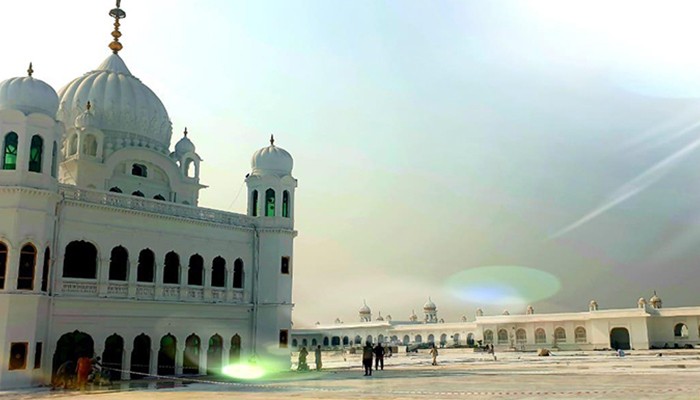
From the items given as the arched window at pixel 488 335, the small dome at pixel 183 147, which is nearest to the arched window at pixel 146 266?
the small dome at pixel 183 147

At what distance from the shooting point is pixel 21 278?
2278cm

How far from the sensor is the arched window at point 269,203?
33500mm

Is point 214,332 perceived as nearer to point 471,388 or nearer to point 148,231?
point 148,231

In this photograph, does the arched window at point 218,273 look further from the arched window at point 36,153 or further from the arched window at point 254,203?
the arched window at point 36,153

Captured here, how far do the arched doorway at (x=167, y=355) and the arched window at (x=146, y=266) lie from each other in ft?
8.54

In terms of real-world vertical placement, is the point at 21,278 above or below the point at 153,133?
below

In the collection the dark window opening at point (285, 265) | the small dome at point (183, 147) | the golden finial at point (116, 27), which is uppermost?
the golden finial at point (116, 27)

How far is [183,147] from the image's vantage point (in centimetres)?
3672

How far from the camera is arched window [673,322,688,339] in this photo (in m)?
Answer: 61.3

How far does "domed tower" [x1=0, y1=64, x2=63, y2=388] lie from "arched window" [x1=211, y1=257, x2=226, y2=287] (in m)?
8.14

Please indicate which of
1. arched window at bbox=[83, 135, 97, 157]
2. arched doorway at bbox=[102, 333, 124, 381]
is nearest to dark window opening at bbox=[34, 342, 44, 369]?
arched doorway at bbox=[102, 333, 124, 381]

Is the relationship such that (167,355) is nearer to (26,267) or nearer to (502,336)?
(26,267)

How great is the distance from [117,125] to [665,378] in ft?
85.9

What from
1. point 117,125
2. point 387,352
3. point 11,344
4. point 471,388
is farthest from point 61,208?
point 387,352
